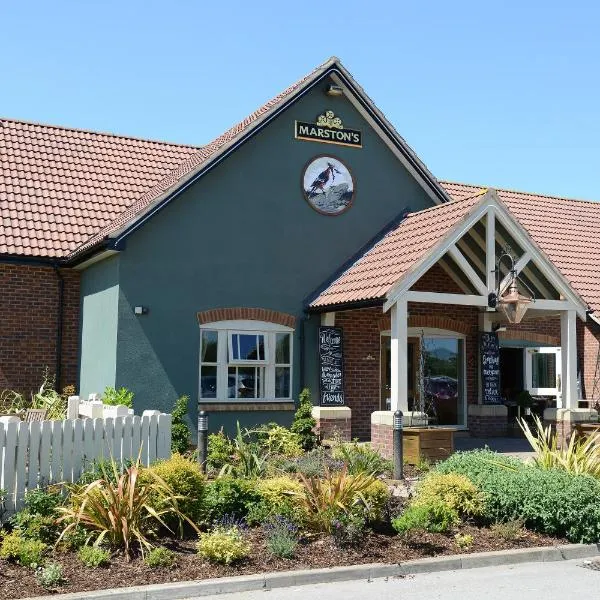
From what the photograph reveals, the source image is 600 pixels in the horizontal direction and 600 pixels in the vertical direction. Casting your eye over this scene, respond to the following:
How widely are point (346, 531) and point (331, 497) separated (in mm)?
506

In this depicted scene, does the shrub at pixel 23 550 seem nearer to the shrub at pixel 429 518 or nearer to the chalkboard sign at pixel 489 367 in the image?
the shrub at pixel 429 518

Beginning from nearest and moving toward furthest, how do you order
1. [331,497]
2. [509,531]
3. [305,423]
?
[331,497], [509,531], [305,423]

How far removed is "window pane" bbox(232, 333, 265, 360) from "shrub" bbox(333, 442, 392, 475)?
128 inches

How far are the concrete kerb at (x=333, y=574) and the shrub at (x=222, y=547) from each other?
30 cm

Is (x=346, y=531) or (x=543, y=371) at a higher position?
(x=543, y=371)

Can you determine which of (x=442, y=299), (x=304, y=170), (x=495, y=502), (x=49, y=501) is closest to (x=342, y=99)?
(x=304, y=170)

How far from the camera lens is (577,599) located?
7.27 meters

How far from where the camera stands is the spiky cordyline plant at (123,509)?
316 inches

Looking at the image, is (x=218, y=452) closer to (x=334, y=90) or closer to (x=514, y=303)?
(x=514, y=303)

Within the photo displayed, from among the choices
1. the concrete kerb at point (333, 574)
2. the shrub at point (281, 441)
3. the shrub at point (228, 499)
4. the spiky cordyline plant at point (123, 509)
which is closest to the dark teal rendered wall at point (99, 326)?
the shrub at point (281, 441)

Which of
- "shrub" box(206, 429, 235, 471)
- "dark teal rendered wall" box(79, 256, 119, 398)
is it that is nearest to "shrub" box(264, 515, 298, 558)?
"shrub" box(206, 429, 235, 471)

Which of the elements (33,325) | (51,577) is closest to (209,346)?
(33,325)

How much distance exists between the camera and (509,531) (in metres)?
9.02

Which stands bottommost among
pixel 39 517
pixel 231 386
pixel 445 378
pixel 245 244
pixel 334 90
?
pixel 39 517
